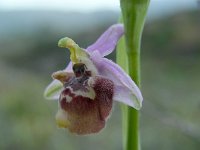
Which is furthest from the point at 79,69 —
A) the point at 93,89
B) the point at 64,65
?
the point at 64,65

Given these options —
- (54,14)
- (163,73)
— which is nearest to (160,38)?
(163,73)

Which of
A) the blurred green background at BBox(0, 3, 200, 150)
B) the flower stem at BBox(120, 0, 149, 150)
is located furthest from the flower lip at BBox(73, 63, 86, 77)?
the blurred green background at BBox(0, 3, 200, 150)

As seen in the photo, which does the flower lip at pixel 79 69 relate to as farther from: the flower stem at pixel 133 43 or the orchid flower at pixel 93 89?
the flower stem at pixel 133 43

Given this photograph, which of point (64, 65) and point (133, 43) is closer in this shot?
point (133, 43)

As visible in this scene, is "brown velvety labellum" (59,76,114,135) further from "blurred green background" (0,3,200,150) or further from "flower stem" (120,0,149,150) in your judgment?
"blurred green background" (0,3,200,150)

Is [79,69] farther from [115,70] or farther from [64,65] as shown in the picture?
[64,65]

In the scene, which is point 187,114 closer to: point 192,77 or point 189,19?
point 192,77
